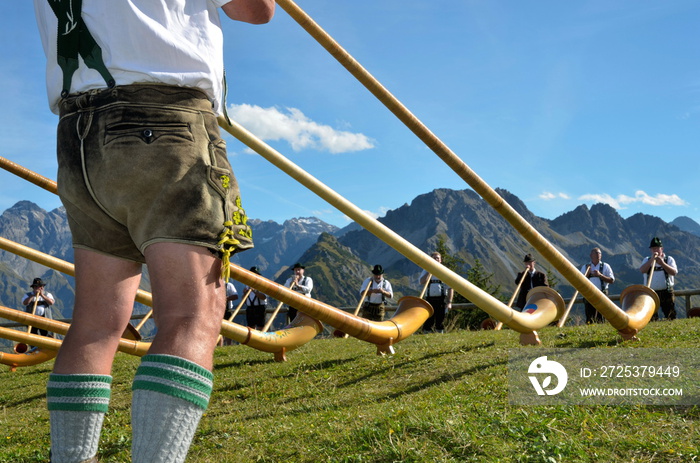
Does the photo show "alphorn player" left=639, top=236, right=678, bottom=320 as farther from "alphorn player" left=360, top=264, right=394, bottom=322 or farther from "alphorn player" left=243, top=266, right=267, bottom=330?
"alphorn player" left=243, top=266, right=267, bottom=330

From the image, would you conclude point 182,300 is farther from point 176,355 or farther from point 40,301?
point 40,301

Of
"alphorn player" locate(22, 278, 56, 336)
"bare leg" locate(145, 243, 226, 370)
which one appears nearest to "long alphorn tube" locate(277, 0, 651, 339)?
"bare leg" locate(145, 243, 226, 370)

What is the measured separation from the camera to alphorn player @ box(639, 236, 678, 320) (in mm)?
13219

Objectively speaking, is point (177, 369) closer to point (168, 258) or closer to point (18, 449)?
point (168, 258)

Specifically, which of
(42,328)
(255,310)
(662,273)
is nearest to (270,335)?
(42,328)

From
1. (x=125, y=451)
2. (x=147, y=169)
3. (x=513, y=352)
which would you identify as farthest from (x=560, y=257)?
(x=147, y=169)

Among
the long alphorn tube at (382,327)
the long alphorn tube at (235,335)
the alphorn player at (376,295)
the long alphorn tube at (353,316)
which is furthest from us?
the alphorn player at (376,295)

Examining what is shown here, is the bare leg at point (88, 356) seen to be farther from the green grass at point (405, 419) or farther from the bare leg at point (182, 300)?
the green grass at point (405, 419)

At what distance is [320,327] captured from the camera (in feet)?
23.4

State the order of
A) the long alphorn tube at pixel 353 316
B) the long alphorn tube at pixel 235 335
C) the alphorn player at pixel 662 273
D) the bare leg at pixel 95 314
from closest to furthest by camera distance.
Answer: the bare leg at pixel 95 314 → the long alphorn tube at pixel 353 316 → the long alphorn tube at pixel 235 335 → the alphorn player at pixel 662 273

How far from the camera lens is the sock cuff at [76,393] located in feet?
6.14

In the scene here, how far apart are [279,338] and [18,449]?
3.20 m

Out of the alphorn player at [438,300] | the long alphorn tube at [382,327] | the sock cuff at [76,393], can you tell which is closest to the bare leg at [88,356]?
the sock cuff at [76,393]

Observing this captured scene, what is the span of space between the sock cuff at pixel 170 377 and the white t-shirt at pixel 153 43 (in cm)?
80
